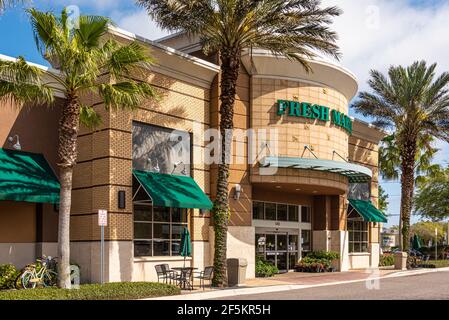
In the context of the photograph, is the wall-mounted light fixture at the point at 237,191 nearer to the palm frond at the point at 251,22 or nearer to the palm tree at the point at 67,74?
the palm frond at the point at 251,22

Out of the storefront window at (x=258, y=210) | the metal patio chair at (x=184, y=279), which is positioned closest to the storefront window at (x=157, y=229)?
the metal patio chair at (x=184, y=279)

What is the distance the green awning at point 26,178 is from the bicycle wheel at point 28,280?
7.99ft

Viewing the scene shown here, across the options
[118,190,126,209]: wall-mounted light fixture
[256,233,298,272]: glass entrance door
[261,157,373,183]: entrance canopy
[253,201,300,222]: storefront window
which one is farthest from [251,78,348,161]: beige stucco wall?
[118,190,126,209]: wall-mounted light fixture

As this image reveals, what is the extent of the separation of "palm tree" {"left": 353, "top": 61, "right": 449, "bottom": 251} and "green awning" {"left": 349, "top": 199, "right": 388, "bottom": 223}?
1595mm

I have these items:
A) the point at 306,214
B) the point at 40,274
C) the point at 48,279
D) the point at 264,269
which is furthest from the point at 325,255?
the point at 40,274

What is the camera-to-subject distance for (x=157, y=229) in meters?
23.7

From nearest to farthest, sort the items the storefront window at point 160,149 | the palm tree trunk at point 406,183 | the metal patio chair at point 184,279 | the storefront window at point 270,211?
the metal patio chair at point 184,279 < the storefront window at point 160,149 < the storefront window at point 270,211 < the palm tree trunk at point 406,183

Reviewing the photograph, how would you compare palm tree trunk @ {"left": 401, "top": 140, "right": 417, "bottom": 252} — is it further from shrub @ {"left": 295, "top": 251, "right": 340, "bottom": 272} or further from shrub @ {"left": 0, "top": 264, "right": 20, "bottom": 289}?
shrub @ {"left": 0, "top": 264, "right": 20, "bottom": 289}

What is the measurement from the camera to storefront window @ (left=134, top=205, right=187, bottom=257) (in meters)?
22.9

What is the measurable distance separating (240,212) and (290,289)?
5.87 metres

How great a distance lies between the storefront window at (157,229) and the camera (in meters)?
22.9

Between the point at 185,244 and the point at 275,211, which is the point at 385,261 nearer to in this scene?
the point at 275,211

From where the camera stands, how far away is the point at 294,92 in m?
28.5

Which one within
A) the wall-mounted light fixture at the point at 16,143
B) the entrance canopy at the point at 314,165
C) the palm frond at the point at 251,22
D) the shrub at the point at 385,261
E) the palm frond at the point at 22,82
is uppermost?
the palm frond at the point at 251,22
